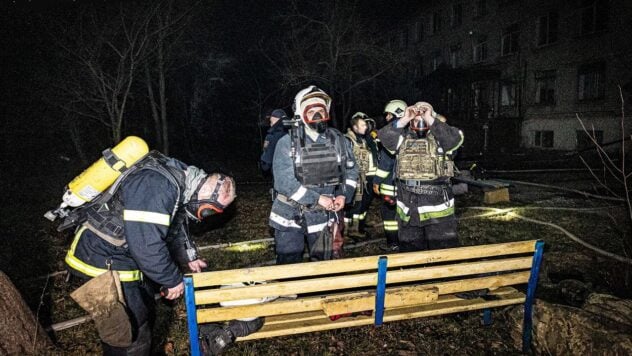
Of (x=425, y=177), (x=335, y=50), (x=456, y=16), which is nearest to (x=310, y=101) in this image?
(x=425, y=177)

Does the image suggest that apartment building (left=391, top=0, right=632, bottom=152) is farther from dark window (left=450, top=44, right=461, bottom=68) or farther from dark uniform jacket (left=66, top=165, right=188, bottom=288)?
dark uniform jacket (left=66, top=165, right=188, bottom=288)

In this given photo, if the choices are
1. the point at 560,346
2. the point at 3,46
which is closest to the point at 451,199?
the point at 560,346

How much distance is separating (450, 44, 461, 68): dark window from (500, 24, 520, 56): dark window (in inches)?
177

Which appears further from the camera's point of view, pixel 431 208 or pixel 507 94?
pixel 507 94

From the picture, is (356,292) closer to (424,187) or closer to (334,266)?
(334,266)

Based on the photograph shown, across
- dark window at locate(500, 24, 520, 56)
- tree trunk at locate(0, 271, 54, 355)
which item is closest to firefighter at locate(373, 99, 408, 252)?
tree trunk at locate(0, 271, 54, 355)

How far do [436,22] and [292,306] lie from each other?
3124cm

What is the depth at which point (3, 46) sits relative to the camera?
574 inches

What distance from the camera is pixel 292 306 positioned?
110 inches

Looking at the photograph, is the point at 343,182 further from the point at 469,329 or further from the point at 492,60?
the point at 492,60

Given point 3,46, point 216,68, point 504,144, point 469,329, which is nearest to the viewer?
point 469,329

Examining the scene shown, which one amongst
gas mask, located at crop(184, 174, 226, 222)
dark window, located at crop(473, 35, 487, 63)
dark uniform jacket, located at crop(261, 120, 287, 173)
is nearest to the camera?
gas mask, located at crop(184, 174, 226, 222)

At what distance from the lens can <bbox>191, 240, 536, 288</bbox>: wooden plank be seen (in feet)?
8.29

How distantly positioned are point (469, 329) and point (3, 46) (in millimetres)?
19176
